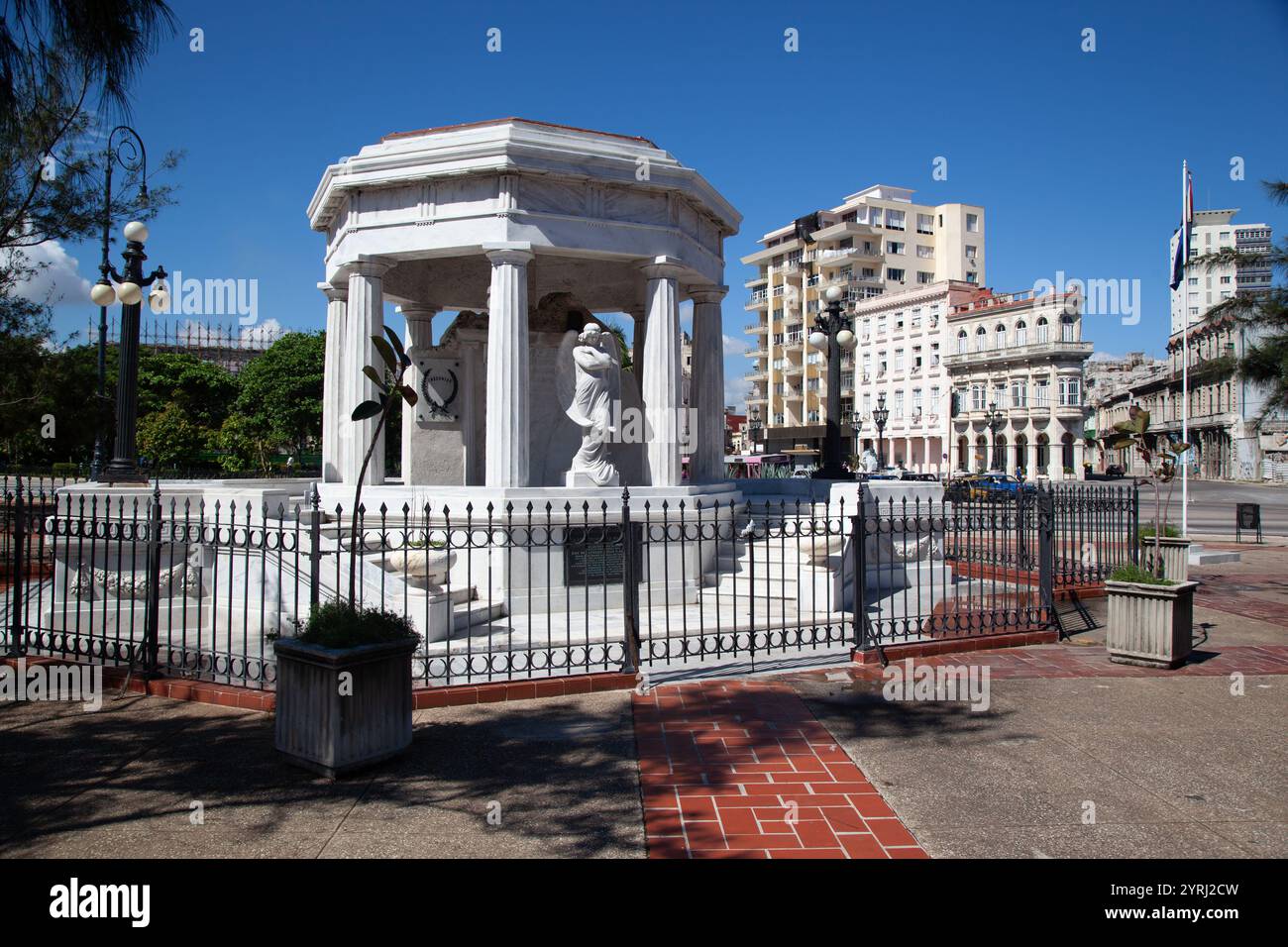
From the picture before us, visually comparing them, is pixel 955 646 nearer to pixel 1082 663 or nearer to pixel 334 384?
pixel 1082 663

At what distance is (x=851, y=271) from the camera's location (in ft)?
248

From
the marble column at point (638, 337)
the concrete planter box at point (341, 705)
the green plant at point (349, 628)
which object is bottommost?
the concrete planter box at point (341, 705)

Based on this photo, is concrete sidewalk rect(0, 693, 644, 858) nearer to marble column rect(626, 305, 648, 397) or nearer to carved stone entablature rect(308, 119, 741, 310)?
carved stone entablature rect(308, 119, 741, 310)

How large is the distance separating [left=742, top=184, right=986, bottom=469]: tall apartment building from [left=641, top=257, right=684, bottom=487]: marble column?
59.3 meters

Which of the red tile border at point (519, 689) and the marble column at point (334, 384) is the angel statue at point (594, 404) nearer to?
the marble column at point (334, 384)

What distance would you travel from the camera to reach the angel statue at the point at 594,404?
12.6 metres

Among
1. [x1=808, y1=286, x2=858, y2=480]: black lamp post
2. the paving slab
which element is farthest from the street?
the paving slab

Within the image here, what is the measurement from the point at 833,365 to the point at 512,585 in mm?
9054

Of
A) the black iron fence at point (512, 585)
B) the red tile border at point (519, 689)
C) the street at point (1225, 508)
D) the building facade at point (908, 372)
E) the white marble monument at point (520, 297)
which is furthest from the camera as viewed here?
the building facade at point (908, 372)

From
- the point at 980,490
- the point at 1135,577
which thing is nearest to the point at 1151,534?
the point at 1135,577

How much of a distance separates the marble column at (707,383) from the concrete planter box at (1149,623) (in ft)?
25.1

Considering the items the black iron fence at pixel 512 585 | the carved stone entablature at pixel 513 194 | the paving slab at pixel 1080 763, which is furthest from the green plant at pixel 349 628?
the carved stone entablature at pixel 513 194
